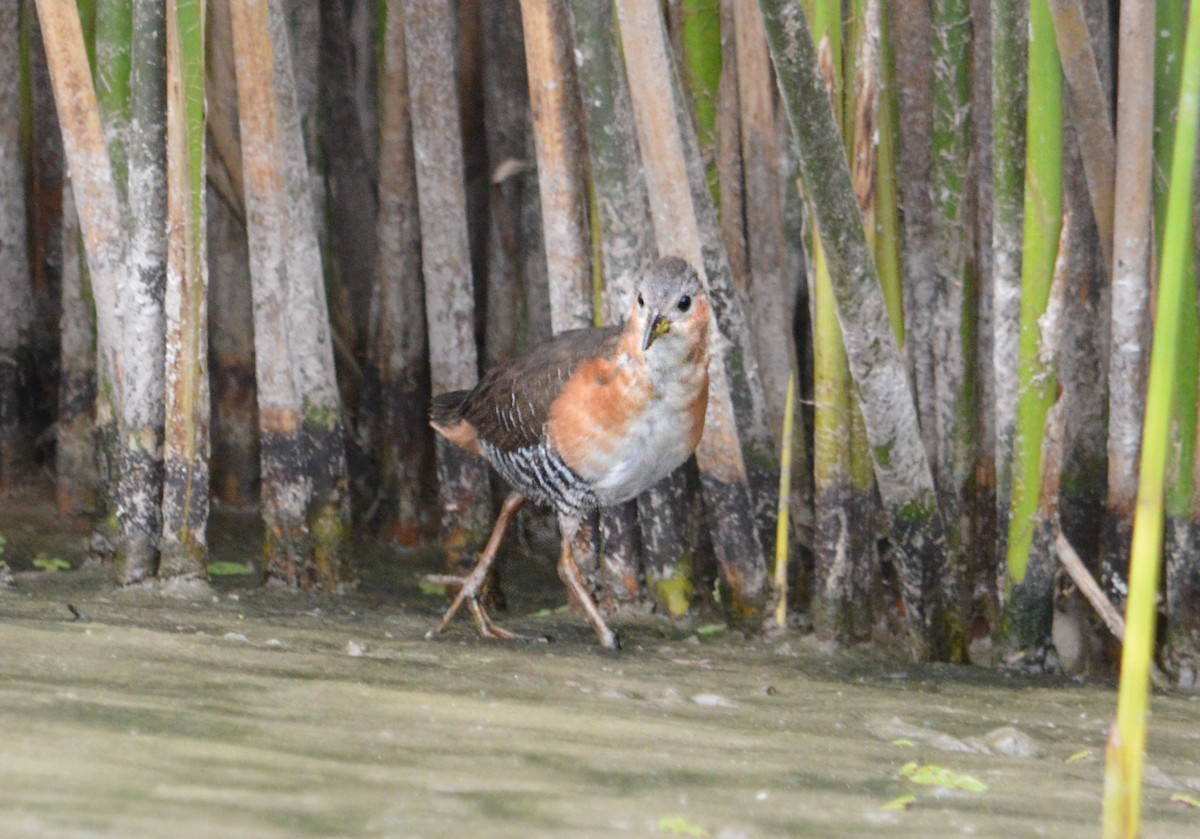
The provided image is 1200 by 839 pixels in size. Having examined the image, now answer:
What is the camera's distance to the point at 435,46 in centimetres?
412

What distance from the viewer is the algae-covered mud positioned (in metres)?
1.82

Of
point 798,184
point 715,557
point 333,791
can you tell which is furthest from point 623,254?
point 333,791

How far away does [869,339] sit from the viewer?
324 cm

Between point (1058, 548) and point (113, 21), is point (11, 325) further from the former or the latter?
point (1058, 548)

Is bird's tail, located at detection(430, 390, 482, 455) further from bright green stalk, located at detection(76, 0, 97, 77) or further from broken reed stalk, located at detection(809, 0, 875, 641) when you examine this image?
bright green stalk, located at detection(76, 0, 97, 77)

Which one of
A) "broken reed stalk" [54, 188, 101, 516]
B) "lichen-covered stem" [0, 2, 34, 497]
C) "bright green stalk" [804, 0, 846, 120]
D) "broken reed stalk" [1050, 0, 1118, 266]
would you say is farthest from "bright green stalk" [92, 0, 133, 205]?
"broken reed stalk" [1050, 0, 1118, 266]

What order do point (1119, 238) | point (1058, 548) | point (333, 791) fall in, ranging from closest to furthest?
point (333, 791) < point (1119, 238) < point (1058, 548)

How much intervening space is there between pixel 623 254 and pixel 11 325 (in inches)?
85.3

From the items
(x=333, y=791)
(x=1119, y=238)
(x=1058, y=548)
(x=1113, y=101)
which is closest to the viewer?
(x=333, y=791)

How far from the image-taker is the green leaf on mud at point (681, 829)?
184 centimetres

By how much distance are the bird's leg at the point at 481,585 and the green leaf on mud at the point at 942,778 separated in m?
1.62

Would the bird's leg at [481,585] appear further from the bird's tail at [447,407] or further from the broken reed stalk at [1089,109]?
the broken reed stalk at [1089,109]

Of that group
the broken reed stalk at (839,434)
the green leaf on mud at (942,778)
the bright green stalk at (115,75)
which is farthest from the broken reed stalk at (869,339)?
the bright green stalk at (115,75)

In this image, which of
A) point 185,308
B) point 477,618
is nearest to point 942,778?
point 477,618
